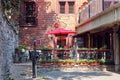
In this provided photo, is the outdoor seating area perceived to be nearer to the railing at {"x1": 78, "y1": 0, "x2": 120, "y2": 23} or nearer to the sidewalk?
the sidewalk

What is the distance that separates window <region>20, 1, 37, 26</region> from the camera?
112 feet

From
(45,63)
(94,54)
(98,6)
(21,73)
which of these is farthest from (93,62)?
(21,73)

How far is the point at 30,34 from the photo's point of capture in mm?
33906

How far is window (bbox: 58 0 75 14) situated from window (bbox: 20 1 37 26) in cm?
245

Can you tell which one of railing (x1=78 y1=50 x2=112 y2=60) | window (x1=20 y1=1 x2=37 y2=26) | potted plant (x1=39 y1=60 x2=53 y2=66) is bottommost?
potted plant (x1=39 y1=60 x2=53 y2=66)

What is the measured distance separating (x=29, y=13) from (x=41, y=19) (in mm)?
1291

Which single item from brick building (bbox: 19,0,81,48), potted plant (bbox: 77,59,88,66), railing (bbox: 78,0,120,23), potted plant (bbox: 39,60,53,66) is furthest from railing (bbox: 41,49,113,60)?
brick building (bbox: 19,0,81,48)

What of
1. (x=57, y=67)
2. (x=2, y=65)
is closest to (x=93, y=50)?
(x=57, y=67)

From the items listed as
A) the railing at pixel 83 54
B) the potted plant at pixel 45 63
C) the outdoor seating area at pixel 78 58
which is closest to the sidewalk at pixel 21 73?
the potted plant at pixel 45 63

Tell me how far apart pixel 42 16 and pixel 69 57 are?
10239 millimetres

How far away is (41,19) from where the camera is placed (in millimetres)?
34125

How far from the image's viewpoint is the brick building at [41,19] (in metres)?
33.8

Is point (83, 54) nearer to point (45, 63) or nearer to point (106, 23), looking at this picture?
point (45, 63)

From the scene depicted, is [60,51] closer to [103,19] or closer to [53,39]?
[103,19]
